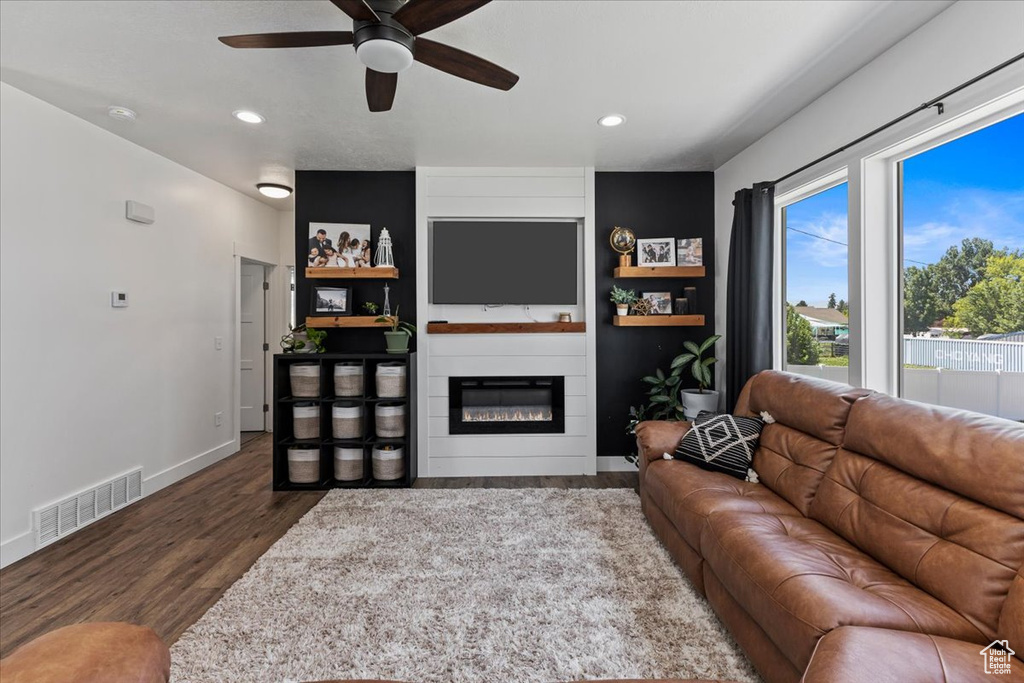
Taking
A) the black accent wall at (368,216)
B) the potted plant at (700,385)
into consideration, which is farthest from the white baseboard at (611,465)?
the black accent wall at (368,216)

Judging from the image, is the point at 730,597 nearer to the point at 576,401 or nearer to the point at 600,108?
the point at 576,401

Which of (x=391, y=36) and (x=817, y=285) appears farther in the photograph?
(x=817, y=285)

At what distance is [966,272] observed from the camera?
2.12 m

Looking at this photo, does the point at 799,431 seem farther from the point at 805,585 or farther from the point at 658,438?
the point at 805,585

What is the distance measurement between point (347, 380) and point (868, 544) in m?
3.33

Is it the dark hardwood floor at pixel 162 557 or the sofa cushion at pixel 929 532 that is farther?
the dark hardwood floor at pixel 162 557

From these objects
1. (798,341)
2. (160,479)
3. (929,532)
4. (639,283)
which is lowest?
(160,479)

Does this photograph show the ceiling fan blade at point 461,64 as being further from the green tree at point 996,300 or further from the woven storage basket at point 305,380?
the woven storage basket at point 305,380

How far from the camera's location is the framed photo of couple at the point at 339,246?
154 inches

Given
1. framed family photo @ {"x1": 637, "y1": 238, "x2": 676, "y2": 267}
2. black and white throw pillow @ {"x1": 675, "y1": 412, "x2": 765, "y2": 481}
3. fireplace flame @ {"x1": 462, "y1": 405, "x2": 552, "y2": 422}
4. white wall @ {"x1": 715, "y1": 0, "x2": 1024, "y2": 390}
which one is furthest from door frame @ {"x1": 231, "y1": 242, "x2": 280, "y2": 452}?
white wall @ {"x1": 715, "y1": 0, "x2": 1024, "y2": 390}

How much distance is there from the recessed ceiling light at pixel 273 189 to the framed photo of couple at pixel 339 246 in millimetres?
813

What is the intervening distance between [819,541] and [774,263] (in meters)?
2.17

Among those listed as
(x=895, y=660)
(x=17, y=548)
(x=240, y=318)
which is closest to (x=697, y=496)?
(x=895, y=660)

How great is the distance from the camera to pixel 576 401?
157 inches
